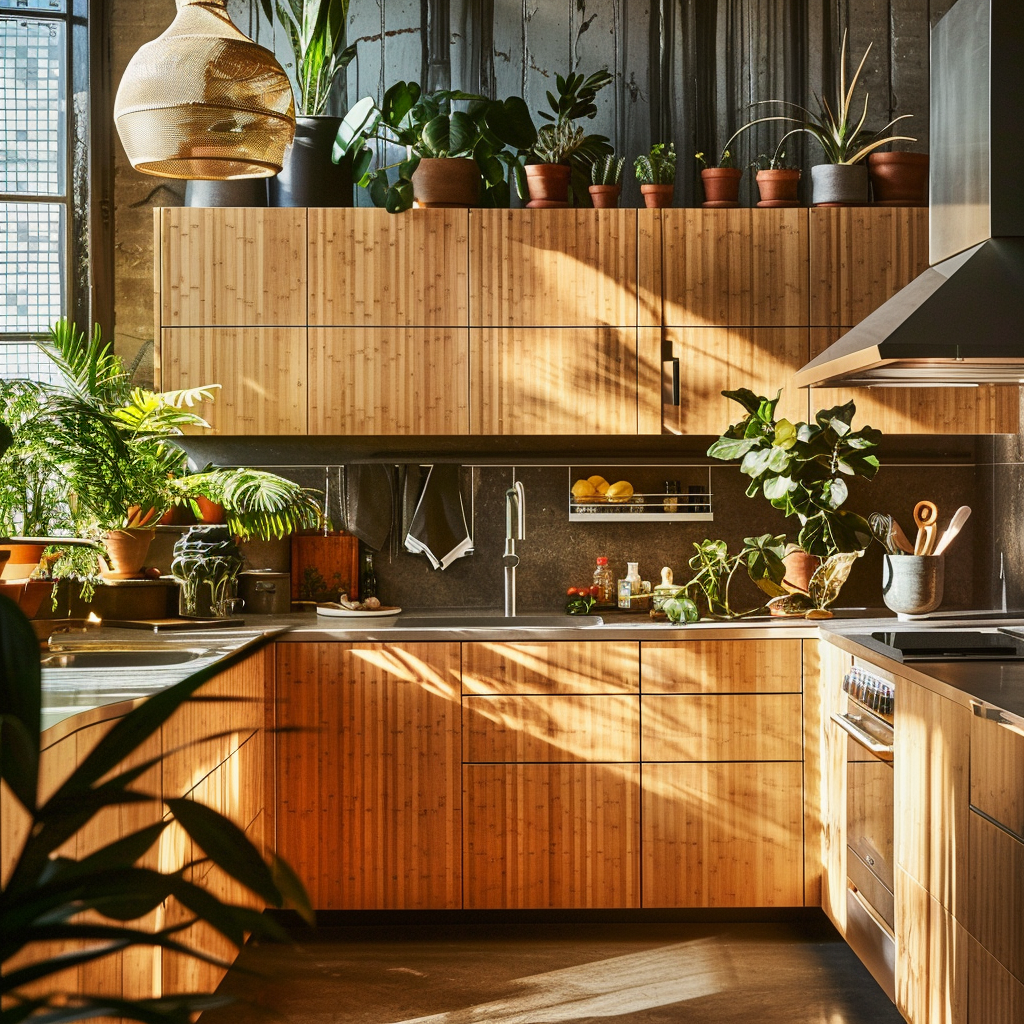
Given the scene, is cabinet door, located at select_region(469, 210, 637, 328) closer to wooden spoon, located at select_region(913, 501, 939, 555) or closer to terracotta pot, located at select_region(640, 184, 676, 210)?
terracotta pot, located at select_region(640, 184, 676, 210)

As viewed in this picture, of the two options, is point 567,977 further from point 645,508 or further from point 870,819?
point 645,508

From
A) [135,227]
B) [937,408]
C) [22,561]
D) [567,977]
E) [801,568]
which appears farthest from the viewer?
[135,227]

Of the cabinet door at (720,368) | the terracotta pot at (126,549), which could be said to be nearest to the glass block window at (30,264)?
the terracotta pot at (126,549)

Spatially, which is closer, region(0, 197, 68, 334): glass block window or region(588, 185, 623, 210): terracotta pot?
region(588, 185, 623, 210): terracotta pot

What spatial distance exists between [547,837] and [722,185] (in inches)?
87.6

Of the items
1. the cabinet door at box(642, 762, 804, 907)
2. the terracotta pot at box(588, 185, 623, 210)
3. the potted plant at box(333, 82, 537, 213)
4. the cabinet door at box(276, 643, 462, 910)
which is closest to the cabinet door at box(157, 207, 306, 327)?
the potted plant at box(333, 82, 537, 213)

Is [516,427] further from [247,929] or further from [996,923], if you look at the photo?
[247,929]

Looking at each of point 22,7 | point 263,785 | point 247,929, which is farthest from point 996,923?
point 22,7

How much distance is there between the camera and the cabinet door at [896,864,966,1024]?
211 cm

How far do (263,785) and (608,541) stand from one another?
4.98 feet

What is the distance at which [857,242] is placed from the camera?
11.5 ft

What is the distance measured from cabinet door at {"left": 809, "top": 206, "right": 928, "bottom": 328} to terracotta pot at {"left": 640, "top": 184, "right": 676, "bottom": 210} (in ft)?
1.56

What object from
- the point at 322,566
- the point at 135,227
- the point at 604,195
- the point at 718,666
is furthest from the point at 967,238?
the point at 135,227

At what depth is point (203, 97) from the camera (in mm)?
2240
